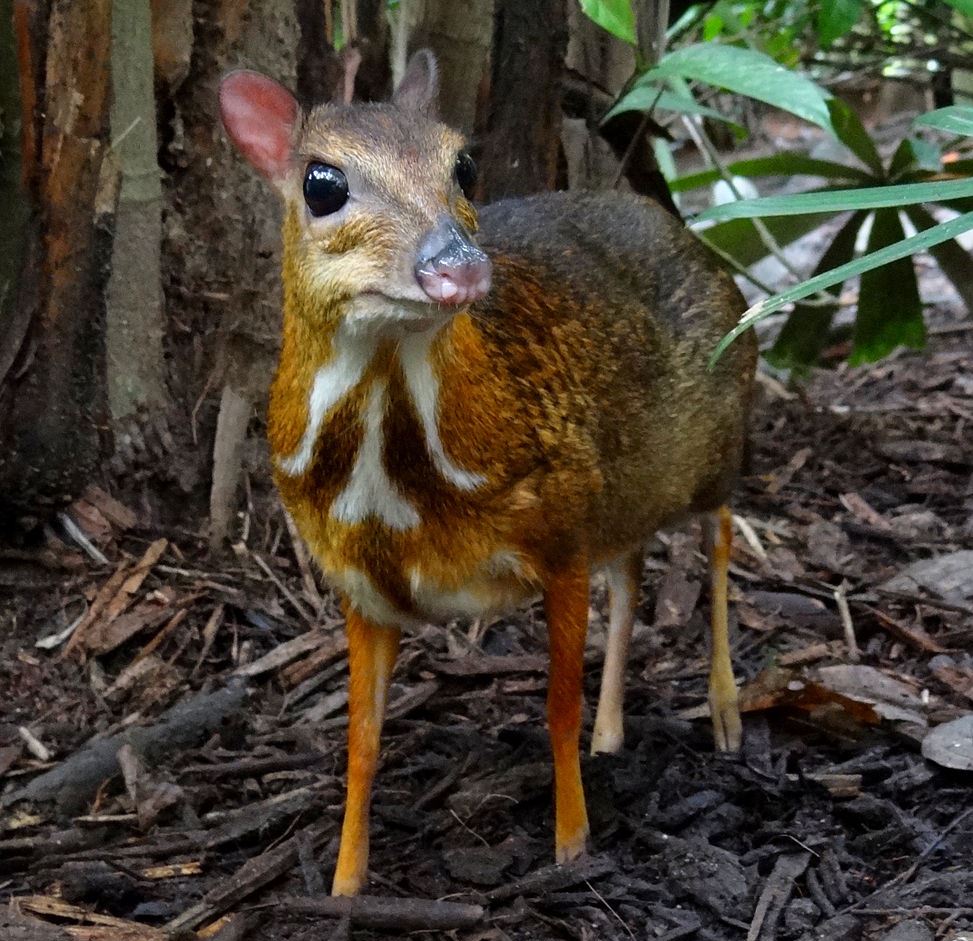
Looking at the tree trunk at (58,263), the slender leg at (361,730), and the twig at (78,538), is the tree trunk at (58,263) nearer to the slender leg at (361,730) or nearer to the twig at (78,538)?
the twig at (78,538)

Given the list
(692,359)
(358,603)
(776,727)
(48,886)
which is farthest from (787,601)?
(48,886)

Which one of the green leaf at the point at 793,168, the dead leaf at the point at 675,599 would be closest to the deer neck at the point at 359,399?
the dead leaf at the point at 675,599

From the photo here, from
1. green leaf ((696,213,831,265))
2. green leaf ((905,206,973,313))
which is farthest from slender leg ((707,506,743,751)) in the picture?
green leaf ((905,206,973,313))

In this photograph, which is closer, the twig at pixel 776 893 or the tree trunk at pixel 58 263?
the twig at pixel 776 893

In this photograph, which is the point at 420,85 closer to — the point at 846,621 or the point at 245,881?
the point at 245,881

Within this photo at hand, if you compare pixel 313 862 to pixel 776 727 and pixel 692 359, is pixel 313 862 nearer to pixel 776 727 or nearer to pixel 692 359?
pixel 776 727

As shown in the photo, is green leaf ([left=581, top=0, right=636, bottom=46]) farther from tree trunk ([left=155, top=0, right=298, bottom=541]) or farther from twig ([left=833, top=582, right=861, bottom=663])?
twig ([left=833, top=582, right=861, bottom=663])

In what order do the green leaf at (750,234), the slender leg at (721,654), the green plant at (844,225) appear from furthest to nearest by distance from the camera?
the green leaf at (750,234)
the green plant at (844,225)
the slender leg at (721,654)
